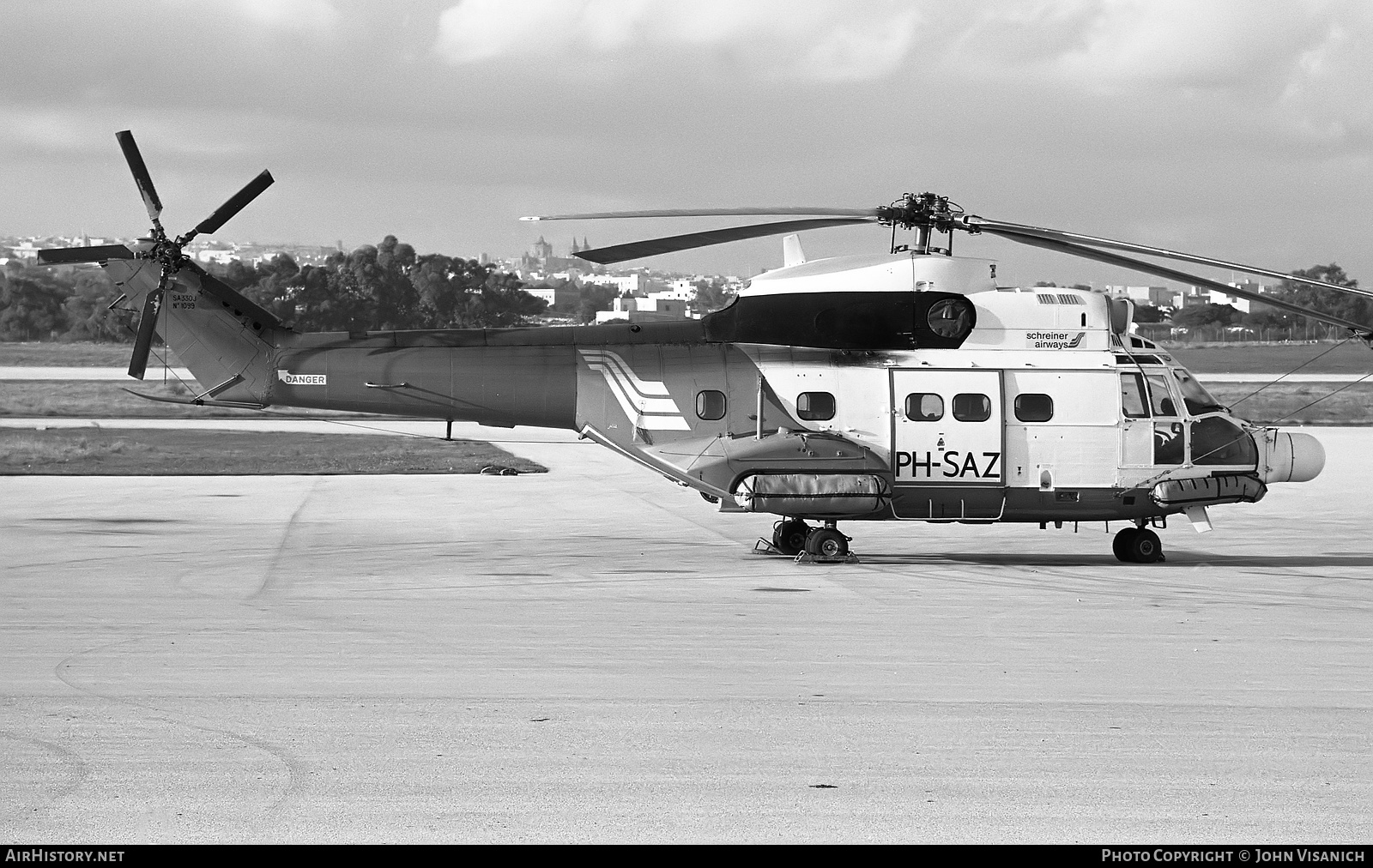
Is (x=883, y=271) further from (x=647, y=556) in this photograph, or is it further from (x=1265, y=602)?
(x=1265, y=602)

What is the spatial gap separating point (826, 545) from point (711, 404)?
88.6 inches

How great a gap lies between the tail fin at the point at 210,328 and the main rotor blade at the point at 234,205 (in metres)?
0.58

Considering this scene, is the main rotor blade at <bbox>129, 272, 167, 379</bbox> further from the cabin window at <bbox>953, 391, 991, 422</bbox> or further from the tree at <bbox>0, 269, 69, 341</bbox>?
the tree at <bbox>0, 269, 69, 341</bbox>

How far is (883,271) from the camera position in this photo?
1694cm

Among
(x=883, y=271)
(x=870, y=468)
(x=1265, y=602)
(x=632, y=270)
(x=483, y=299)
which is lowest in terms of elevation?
(x=1265, y=602)

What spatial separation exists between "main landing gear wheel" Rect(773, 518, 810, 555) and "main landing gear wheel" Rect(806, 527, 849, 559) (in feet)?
1.96

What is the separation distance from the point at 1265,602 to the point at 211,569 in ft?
37.3

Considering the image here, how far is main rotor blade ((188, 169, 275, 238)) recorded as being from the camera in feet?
58.0

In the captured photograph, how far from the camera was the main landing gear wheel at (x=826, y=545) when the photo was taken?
55.5 feet

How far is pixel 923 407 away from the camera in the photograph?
17094 mm

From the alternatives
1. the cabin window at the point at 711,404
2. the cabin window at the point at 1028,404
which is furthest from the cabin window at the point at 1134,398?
the cabin window at the point at 711,404

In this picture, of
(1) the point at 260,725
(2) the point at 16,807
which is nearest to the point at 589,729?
(1) the point at 260,725

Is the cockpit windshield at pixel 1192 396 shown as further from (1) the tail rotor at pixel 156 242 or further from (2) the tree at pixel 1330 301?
(2) the tree at pixel 1330 301

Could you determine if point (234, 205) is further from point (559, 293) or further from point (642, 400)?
point (559, 293)
